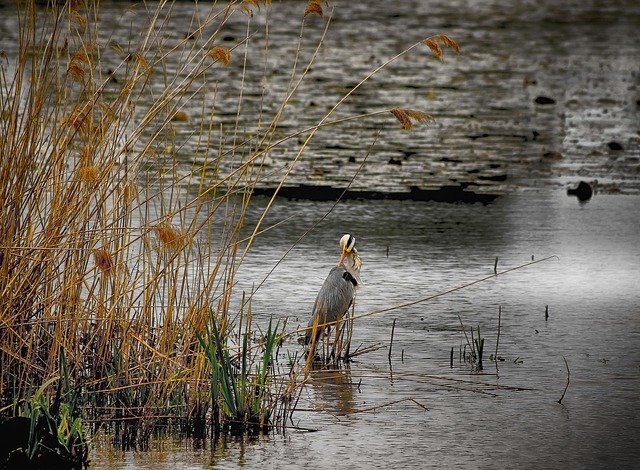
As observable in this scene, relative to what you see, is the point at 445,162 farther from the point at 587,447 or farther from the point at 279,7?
the point at 279,7

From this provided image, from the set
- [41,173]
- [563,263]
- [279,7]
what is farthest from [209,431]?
[279,7]

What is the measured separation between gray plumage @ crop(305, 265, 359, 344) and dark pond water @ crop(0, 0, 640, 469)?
25 cm

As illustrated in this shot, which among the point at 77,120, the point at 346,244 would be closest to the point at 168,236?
the point at 77,120

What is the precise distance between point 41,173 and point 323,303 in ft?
6.03

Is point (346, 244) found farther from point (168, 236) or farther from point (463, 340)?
point (168, 236)

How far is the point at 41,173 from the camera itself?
16.2 ft

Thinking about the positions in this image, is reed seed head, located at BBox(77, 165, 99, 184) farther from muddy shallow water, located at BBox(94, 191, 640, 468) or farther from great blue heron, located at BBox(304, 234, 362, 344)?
great blue heron, located at BBox(304, 234, 362, 344)

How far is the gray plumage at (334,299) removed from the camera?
20.7ft

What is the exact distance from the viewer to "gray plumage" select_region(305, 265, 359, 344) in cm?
631

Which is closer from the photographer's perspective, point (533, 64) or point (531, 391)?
point (531, 391)

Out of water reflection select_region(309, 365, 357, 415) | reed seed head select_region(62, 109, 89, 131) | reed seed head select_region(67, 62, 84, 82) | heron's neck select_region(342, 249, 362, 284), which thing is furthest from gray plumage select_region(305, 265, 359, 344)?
reed seed head select_region(67, 62, 84, 82)

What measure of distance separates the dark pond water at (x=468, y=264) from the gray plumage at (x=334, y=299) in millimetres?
250

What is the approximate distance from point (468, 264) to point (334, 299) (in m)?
2.08

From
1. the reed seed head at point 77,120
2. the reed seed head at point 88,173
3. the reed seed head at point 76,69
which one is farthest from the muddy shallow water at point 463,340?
the reed seed head at point 76,69
